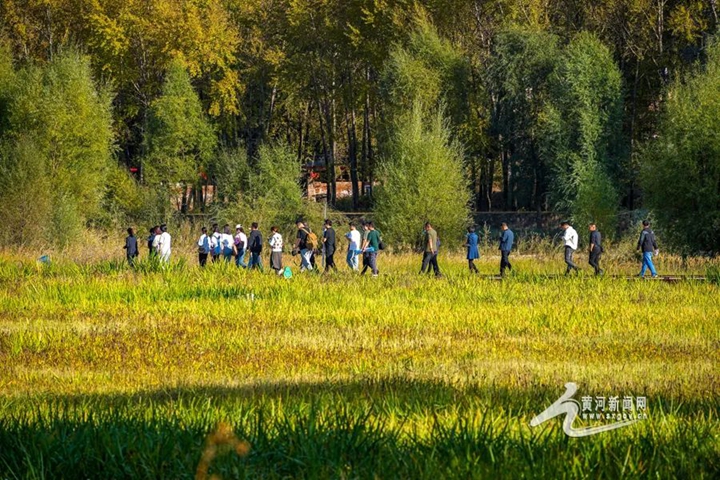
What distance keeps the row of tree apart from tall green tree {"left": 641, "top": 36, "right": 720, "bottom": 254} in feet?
0.71

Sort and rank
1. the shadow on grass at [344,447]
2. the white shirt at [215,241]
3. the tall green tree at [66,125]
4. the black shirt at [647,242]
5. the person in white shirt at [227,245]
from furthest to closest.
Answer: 1. the tall green tree at [66,125]
2. the white shirt at [215,241]
3. the person in white shirt at [227,245]
4. the black shirt at [647,242]
5. the shadow on grass at [344,447]

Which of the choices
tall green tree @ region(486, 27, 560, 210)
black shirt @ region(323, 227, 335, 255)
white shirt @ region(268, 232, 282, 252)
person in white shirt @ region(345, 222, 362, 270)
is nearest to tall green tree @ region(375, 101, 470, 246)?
tall green tree @ region(486, 27, 560, 210)

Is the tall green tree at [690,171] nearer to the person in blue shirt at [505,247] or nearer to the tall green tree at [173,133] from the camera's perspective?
the person in blue shirt at [505,247]

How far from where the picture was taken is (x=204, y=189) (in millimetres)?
83375

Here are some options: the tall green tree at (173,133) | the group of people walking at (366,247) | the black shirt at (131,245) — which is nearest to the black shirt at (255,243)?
the group of people walking at (366,247)

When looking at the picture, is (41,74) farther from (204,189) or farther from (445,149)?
(204,189)

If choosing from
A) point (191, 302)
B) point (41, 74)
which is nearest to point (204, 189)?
point (41, 74)

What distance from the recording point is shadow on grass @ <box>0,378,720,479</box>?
6.61m

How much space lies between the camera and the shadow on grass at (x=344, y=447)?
661cm

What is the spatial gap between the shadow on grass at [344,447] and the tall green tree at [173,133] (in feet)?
181

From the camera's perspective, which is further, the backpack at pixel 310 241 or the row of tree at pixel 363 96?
the row of tree at pixel 363 96

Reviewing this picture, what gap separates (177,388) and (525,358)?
443 cm

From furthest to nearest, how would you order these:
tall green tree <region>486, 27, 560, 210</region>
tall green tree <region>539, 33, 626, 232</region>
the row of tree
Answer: tall green tree <region>486, 27, 560, 210</region> < tall green tree <region>539, 33, 626, 232</region> < the row of tree

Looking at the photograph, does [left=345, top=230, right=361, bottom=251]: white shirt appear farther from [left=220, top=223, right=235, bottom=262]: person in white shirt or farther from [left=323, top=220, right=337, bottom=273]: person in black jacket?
[left=220, top=223, right=235, bottom=262]: person in white shirt
